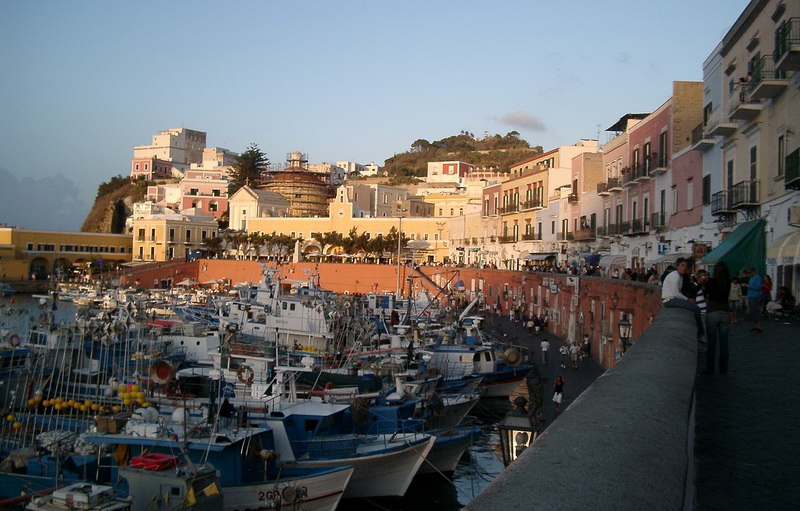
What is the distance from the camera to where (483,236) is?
76125 millimetres

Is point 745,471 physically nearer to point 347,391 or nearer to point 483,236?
point 347,391

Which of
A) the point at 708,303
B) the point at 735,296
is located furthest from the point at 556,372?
the point at 708,303

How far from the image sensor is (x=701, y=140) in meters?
27.7

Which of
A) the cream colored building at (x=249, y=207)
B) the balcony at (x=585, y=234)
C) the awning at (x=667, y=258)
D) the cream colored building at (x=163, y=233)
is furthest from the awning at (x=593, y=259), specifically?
the cream colored building at (x=249, y=207)

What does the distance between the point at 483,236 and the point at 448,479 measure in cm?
5501

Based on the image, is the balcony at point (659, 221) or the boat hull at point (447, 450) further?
the balcony at point (659, 221)

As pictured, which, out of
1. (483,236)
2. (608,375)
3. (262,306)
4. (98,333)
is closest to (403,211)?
(483,236)

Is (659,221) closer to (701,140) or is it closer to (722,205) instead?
(701,140)

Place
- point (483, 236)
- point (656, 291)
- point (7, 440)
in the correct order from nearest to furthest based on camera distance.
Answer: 1. point (7, 440)
2. point (656, 291)
3. point (483, 236)

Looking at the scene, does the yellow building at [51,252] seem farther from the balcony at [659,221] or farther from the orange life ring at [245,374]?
the orange life ring at [245,374]

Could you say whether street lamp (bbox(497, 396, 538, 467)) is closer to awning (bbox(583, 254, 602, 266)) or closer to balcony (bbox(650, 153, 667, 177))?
balcony (bbox(650, 153, 667, 177))

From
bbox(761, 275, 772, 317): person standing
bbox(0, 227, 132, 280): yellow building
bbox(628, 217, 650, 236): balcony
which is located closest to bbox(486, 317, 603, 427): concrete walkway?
bbox(761, 275, 772, 317): person standing

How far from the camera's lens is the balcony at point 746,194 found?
22562 mm

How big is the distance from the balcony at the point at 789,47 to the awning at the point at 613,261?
70.5 ft
